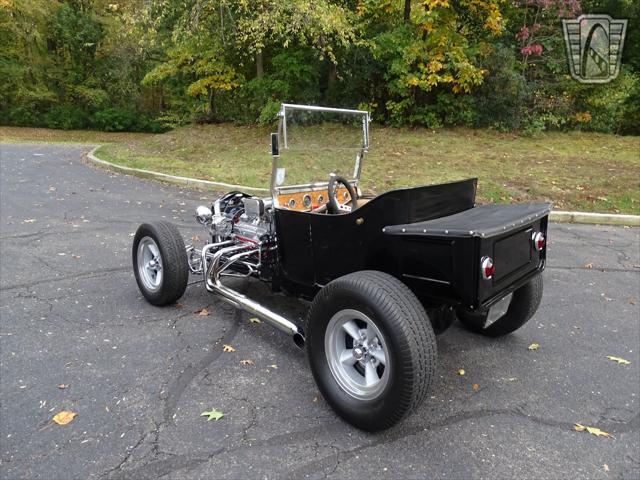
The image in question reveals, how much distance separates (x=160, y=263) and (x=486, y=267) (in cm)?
268

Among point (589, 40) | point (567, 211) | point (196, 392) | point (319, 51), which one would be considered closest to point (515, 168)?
point (567, 211)

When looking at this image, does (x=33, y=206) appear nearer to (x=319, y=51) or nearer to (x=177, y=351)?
(x=177, y=351)

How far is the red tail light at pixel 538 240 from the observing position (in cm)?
306

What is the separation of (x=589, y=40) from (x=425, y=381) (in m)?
16.7

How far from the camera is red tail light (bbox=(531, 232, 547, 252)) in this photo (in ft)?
10.0

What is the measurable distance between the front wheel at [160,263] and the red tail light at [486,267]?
2443 mm

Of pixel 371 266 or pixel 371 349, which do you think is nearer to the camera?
pixel 371 349

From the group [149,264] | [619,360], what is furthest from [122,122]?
[619,360]

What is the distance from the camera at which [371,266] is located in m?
2.96

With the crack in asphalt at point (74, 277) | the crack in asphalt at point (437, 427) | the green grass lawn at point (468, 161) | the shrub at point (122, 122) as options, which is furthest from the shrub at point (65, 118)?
the crack in asphalt at point (437, 427)

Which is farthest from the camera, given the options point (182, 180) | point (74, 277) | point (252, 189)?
point (182, 180)

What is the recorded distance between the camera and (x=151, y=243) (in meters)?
4.27

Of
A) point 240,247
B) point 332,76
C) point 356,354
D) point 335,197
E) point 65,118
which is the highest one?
point 332,76

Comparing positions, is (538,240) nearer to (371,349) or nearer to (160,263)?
(371,349)
